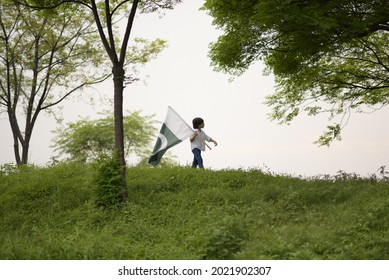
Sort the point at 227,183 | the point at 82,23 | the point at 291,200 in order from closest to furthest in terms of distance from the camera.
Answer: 1. the point at 291,200
2. the point at 227,183
3. the point at 82,23

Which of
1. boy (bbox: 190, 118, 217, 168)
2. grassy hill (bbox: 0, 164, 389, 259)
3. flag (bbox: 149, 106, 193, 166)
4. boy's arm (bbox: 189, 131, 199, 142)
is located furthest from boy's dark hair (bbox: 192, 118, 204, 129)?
grassy hill (bbox: 0, 164, 389, 259)

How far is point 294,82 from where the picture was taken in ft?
56.8

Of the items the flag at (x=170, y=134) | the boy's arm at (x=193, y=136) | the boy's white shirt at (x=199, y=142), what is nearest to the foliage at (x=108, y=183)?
the flag at (x=170, y=134)

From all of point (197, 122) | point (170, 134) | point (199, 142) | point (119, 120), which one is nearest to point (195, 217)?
point (119, 120)

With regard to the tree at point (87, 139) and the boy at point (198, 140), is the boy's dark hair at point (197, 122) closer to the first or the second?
the boy at point (198, 140)

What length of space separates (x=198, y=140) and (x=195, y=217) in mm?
5193

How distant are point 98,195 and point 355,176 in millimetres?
8780

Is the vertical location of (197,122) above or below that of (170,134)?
above

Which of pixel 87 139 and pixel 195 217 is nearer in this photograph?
pixel 195 217

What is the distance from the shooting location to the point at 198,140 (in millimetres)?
15031

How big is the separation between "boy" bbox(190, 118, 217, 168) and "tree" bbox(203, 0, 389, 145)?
215cm

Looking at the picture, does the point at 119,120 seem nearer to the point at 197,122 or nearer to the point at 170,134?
the point at 170,134
